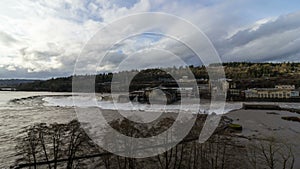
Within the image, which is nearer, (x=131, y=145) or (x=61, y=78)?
(x=131, y=145)

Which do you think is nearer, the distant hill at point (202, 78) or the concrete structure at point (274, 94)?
the concrete structure at point (274, 94)

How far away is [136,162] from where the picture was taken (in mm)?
11617

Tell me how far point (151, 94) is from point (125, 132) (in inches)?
1658

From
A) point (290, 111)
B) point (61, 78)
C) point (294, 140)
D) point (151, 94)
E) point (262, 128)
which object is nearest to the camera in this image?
point (294, 140)

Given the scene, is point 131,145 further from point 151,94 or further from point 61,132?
point 151,94

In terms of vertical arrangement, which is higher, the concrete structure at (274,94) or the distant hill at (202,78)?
the distant hill at (202,78)

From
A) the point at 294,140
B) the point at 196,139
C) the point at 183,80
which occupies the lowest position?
the point at 294,140

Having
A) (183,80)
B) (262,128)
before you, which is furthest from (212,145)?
(183,80)

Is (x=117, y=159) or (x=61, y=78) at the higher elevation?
(x=61, y=78)

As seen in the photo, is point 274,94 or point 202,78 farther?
point 202,78

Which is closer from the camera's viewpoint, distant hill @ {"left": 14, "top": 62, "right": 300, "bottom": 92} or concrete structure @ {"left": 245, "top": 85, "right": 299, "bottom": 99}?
concrete structure @ {"left": 245, "top": 85, "right": 299, "bottom": 99}

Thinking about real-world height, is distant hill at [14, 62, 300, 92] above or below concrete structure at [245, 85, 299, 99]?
above

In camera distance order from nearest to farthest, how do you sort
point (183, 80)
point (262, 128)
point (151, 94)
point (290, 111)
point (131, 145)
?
point (131, 145) < point (262, 128) < point (290, 111) < point (151, 94) < point (183, 80)

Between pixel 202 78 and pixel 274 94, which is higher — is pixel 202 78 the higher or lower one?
the higher one
